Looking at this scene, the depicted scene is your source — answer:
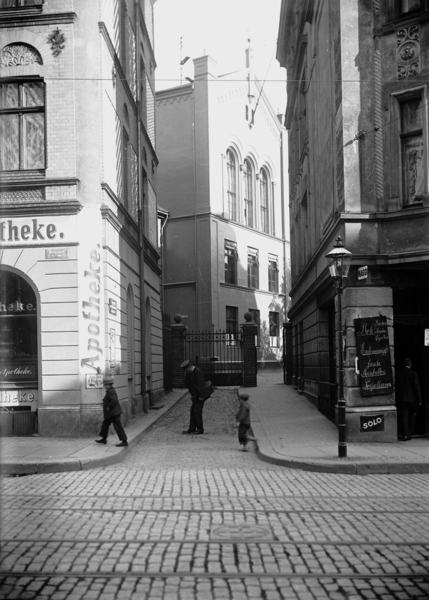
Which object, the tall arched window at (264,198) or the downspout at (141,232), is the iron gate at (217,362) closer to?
the downspout at (141,232)

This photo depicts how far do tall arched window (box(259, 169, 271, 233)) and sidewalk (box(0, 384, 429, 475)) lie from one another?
28.8 metres

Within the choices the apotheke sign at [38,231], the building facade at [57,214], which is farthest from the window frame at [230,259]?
the apotheke sign at [38,231]

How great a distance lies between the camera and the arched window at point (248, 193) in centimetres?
4516

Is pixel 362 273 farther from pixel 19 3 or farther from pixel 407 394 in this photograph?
pixel 19 3

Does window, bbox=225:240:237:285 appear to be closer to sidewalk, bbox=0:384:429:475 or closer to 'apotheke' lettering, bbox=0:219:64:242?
sidewalk, bbox=0:384:429:475

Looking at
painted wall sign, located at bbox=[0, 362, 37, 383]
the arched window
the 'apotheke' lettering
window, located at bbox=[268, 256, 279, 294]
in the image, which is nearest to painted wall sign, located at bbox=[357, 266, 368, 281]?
the 'apotheke' lettering

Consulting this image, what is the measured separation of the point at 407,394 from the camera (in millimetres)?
15195

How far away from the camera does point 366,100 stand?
1567cm

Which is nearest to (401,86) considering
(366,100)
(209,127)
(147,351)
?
(366,100)

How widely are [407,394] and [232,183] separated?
3021 centimetres

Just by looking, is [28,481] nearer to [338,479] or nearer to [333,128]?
[338,479]

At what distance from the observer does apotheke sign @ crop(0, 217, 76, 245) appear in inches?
632

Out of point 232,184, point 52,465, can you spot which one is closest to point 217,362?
point 232,184

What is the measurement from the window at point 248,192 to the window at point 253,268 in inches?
70.5
